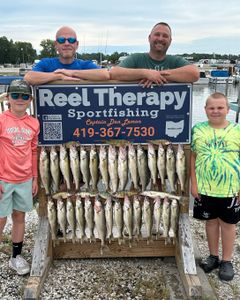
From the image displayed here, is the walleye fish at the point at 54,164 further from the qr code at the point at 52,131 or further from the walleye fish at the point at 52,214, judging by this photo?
the walleye fish at the point at 52,214

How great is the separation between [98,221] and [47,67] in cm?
164

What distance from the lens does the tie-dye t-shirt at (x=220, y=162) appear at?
12.2 ft

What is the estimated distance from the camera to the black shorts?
3789mm

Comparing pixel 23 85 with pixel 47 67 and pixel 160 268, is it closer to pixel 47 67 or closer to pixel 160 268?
pixel 47 67

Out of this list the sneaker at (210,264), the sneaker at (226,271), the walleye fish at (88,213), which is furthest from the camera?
the sneaker at (210,264)

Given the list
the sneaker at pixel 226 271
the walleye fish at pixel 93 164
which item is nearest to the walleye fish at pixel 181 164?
the walleye fish at pixel 93 164

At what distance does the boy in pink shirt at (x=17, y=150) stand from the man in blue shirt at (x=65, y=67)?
167 millimetres

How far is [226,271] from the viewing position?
3.95 m

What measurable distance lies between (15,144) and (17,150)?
59 millimetres

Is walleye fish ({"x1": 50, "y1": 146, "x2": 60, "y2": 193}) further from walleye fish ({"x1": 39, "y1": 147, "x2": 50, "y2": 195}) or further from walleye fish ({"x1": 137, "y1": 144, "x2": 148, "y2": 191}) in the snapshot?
walleye fish ({"x1": 137, "y1": 144, "x2": 148, "y2": 191})

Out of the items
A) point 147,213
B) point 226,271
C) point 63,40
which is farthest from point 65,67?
point 226,271

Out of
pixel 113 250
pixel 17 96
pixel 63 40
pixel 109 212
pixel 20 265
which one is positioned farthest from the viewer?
pixel 113 250

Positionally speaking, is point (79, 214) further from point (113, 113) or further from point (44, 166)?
point (113, 113)

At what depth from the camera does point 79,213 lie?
148 inches
